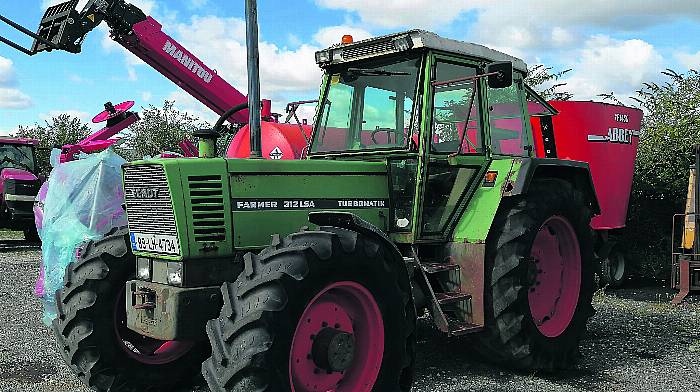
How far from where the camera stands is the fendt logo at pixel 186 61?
396 inches

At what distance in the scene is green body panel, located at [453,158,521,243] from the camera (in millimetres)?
4965

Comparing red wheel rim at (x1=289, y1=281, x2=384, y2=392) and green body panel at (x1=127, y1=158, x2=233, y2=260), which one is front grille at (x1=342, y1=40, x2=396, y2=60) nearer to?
green body panel at (x1=127, y1=158, x2=233, y2=260)

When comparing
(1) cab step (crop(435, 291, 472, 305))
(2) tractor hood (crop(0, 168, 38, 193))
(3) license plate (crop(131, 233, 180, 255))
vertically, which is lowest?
(1) cab step (crop(435, 291, 472, 305))

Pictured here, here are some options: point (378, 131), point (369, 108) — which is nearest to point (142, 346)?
point (378, 131)

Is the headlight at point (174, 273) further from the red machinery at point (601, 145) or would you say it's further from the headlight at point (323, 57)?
the red machinery at point (601, 145)

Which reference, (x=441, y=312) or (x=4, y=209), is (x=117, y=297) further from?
(x=4, y=209)

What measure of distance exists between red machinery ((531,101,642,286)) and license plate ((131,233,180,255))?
5.21 m

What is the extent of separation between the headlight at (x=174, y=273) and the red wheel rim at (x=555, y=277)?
9.24 feet

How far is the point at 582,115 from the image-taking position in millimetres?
8375

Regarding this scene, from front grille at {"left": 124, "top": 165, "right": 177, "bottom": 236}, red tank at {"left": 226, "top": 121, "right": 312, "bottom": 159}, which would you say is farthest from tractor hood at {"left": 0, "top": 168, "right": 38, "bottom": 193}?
front grille at {"left": 124, "top": 165, "right": 177, "bottom": 236}

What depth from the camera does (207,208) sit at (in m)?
4.13

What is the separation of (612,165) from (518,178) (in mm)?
4140

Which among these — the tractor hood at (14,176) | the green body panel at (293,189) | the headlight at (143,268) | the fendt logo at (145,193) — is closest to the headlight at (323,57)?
the green body panel at (293,189)

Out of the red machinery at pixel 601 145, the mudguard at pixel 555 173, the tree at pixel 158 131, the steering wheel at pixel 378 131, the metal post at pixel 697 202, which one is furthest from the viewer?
the tree at pixel 158 131
